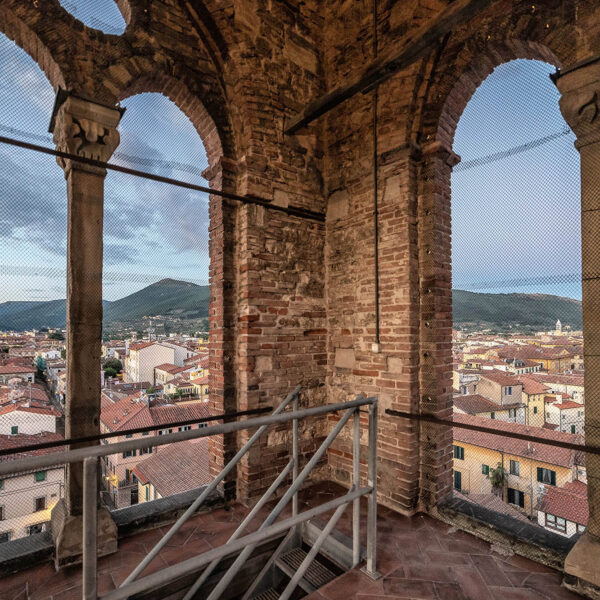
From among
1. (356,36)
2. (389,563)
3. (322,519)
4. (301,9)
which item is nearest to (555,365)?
(389,563)

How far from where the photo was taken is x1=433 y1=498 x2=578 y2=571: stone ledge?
8.37 feet

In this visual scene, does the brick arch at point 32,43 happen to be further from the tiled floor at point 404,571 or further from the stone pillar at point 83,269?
the tiled floor at point 404,571

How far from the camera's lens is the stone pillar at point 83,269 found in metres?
2.68

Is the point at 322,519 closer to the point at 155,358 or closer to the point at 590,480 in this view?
the point at 590,480

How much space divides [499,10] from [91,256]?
4.05 m

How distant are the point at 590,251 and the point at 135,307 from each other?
3.65m

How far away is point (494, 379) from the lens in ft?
25.7

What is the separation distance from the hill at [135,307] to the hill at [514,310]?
275cm

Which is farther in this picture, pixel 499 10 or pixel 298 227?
pixel 298 227

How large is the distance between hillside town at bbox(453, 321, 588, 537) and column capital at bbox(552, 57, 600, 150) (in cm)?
141

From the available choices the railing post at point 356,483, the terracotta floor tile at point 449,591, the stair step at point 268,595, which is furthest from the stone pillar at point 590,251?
the stair step at point 268,595

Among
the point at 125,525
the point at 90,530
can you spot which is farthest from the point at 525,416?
the point at 90,530

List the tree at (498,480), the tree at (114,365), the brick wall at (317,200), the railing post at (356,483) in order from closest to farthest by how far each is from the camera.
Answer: the railing post at (356,483) < the tree at (114,365) < the brick wall at (317,200) < the tree at (498,480)

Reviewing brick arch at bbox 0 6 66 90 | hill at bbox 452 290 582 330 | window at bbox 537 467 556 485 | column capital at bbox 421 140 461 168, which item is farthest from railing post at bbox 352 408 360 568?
window at bbox 537 467 556 485
